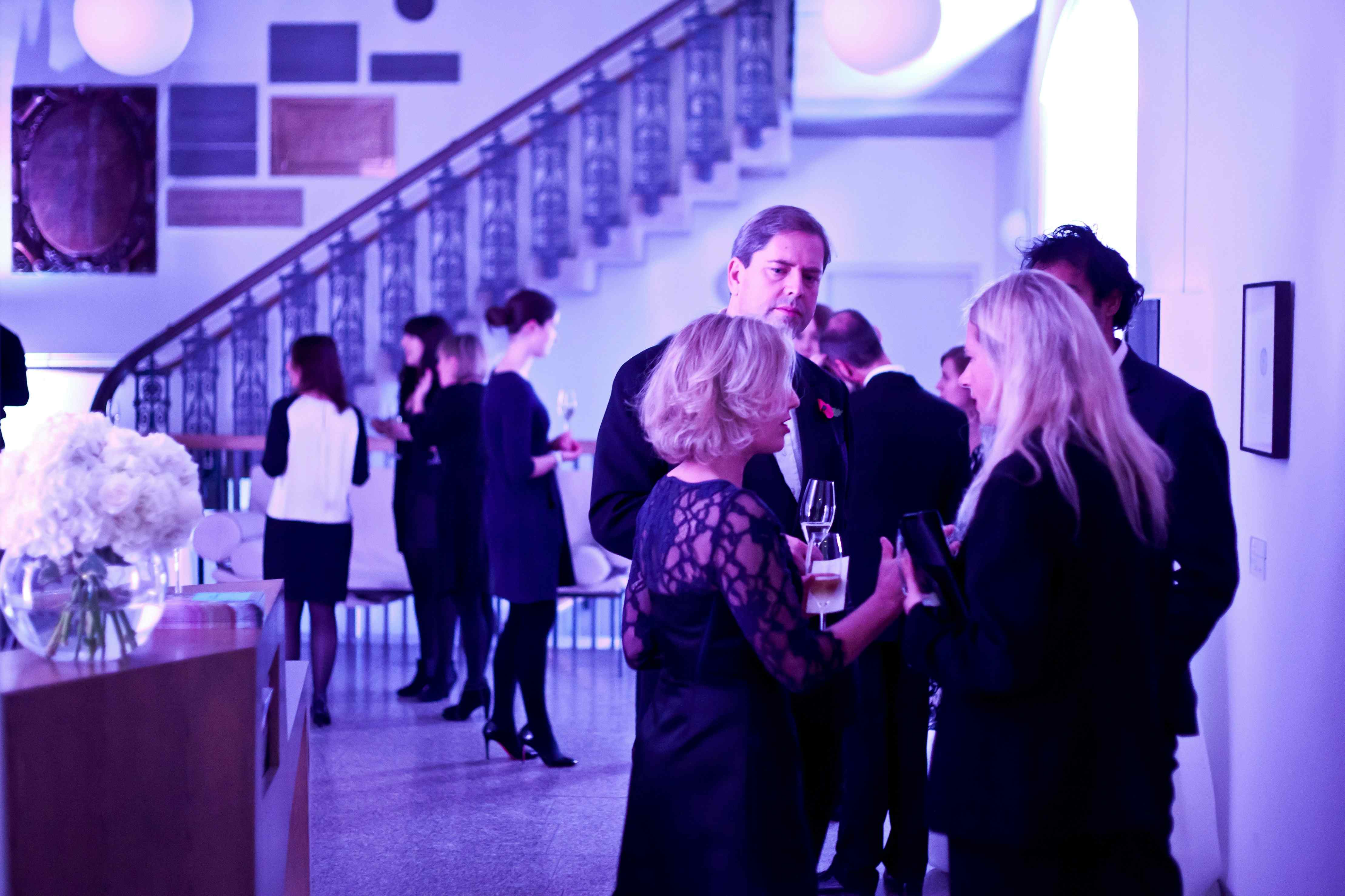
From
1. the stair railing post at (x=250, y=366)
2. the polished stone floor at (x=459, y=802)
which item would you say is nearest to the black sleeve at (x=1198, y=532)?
the polished stone floor at (x=459, y=802)

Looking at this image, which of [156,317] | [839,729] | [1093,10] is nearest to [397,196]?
[156,317]

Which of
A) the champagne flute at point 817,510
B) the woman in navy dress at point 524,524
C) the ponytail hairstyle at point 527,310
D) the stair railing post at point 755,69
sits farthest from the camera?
the stair railing post at point 755,69

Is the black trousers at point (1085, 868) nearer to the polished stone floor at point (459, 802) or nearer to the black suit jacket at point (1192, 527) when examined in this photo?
the black suit jacket at point (1192, 527)

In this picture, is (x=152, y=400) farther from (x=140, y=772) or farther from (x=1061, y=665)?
(x=1061, y=665)

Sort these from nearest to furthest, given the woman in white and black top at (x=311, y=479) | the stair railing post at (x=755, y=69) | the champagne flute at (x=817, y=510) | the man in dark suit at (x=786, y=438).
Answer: the champagne flute at (x=817, y=510) < the man in dark suit at (x=786, y=438) < the woman in white and black top at (x=311, y=479) < the stair railing post at (x=755, y=69)

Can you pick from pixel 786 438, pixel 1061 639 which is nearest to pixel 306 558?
pixel 786 438

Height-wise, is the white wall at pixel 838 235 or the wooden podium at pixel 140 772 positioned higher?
the white wall at pixel 838 235

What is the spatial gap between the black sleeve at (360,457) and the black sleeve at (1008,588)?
12.9ft

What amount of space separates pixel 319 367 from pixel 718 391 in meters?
3.49

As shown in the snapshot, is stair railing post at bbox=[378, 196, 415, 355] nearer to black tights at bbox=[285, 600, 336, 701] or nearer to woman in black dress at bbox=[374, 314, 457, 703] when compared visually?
woman in black dress at bbox=[374, 314, 457, 703]

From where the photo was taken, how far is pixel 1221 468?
2.18m

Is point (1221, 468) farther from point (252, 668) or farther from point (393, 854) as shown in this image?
point (393, 854)

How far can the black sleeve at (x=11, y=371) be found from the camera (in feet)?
15.8

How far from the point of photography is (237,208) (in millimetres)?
9758
